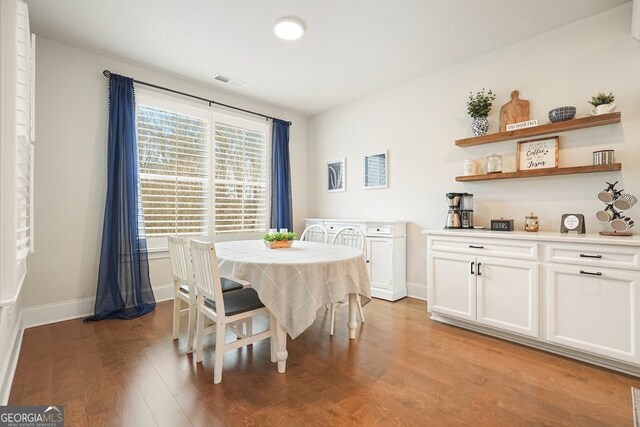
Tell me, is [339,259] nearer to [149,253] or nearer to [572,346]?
[572,346]

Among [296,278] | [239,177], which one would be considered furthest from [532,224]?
[239,177]

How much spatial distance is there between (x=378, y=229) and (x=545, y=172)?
1777 millimetres

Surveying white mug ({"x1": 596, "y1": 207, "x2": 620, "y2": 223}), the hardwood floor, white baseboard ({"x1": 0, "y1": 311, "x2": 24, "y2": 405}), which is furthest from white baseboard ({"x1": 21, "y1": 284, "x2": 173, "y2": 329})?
white mug ({"x1": 596, "y1": 207, "x2": 620, "y2": 223})

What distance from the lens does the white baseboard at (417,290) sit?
11.9 ft

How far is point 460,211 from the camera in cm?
317

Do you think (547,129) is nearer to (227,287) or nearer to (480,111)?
(480,111)

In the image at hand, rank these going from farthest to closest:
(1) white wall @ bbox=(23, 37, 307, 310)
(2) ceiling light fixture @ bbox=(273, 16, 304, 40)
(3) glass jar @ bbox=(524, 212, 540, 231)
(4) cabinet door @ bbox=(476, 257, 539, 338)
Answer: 1. (1) white wall @ bbox=(23, 37, 307, 310)
2. (3) glass jar @ bbox=(524, 212, 540, 231)
3. (2) ceiling light fixture @ bbox=(273, 16, 304, 40)
4. (4) cabinet door @ bbox=(476, 257, 539, 338)

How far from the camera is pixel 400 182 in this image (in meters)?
3.91

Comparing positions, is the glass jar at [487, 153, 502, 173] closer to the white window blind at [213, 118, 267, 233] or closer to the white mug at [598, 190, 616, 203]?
the white mug at [598, 190, 616, 203]

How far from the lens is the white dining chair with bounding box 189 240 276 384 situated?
1.82m

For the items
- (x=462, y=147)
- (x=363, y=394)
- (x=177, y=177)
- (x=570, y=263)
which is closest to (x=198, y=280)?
(x=363, y=394)

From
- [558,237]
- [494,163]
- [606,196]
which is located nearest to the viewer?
[558,237]

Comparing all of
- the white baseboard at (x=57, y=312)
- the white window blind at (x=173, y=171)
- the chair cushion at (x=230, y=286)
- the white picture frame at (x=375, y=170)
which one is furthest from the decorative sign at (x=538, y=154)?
the white baseboard at (x=57, y=312)

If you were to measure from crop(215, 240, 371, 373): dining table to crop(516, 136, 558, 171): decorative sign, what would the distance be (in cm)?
197
